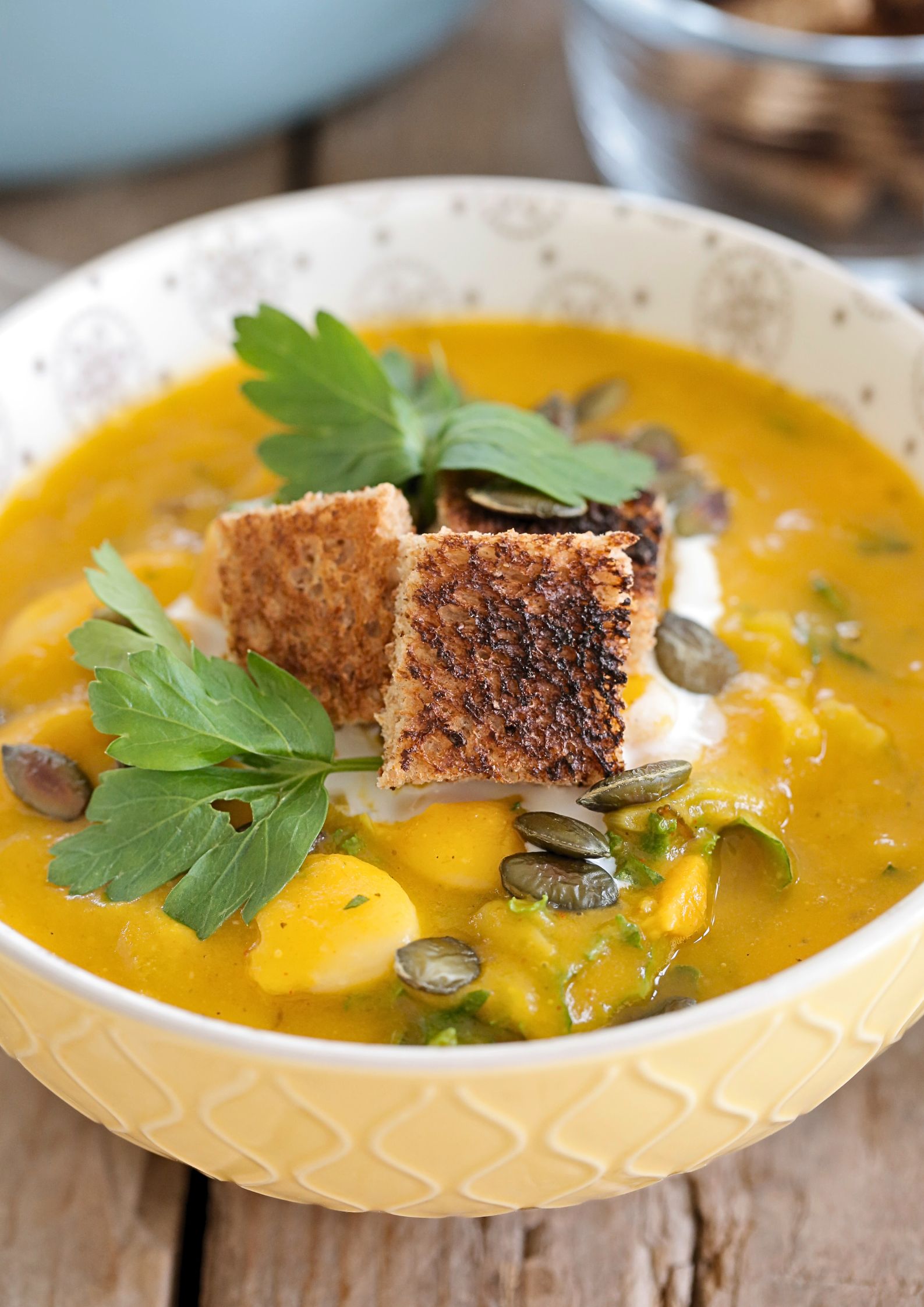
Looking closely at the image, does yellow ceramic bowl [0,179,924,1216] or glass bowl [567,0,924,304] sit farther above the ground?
glass bowl [567,0,924,304]

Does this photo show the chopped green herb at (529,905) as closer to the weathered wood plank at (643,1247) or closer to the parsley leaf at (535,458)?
the weathered wood plank at (643,1247)

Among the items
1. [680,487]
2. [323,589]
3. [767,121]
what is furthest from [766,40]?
[323,589]

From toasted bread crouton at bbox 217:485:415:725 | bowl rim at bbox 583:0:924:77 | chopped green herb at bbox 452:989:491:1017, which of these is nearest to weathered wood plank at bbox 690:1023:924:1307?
chopped green herb at bbox 452:989:491:1017

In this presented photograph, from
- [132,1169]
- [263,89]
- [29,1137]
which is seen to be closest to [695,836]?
[132,1169]

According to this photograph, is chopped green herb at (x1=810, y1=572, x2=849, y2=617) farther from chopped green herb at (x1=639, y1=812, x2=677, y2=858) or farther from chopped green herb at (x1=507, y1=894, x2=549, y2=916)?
chopped green herb at (x1=507, y1=894, x2=549, y2=916)

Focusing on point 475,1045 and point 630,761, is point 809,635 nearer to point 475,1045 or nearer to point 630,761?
point 630,761

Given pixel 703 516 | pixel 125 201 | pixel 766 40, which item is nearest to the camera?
pixel 703 516

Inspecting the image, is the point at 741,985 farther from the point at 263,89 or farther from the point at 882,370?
the point at 263,89
